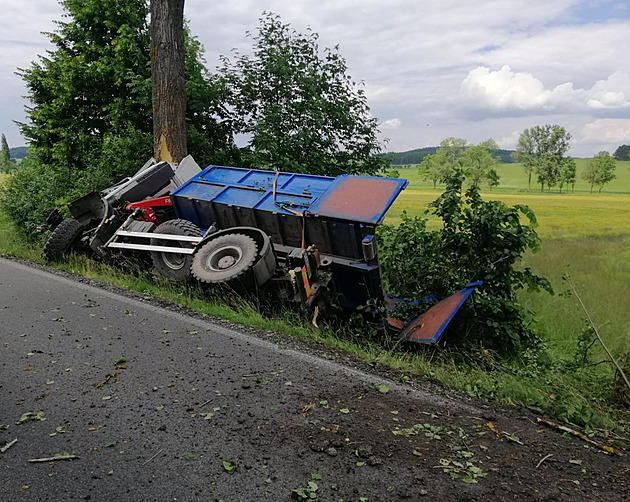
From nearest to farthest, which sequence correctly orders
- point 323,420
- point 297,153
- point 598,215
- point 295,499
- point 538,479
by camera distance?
point 295,499
point 538,479
point 323,420
point 297,153
point 598,215

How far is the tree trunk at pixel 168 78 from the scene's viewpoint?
1201 cm

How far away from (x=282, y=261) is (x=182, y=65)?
660 centimetres

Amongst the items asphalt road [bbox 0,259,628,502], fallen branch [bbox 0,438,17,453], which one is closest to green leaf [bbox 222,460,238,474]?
asphalt road [bbox 0,259,628,502]

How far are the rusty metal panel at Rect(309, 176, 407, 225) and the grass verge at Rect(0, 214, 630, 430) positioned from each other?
1566 mm

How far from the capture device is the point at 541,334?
896cm

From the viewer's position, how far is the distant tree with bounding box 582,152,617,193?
49.2 m

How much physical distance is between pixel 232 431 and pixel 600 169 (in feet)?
173

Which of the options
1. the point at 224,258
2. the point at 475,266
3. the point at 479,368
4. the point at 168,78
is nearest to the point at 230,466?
the point at 479,368

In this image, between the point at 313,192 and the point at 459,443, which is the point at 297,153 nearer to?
the point at 313,192

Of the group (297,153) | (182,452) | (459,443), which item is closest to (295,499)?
(182,452)

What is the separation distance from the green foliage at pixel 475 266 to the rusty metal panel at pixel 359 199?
0.95 metres

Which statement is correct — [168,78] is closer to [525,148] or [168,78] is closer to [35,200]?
[35,200]

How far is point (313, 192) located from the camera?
8375 mm

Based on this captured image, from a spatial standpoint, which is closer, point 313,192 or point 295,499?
point 295,499
